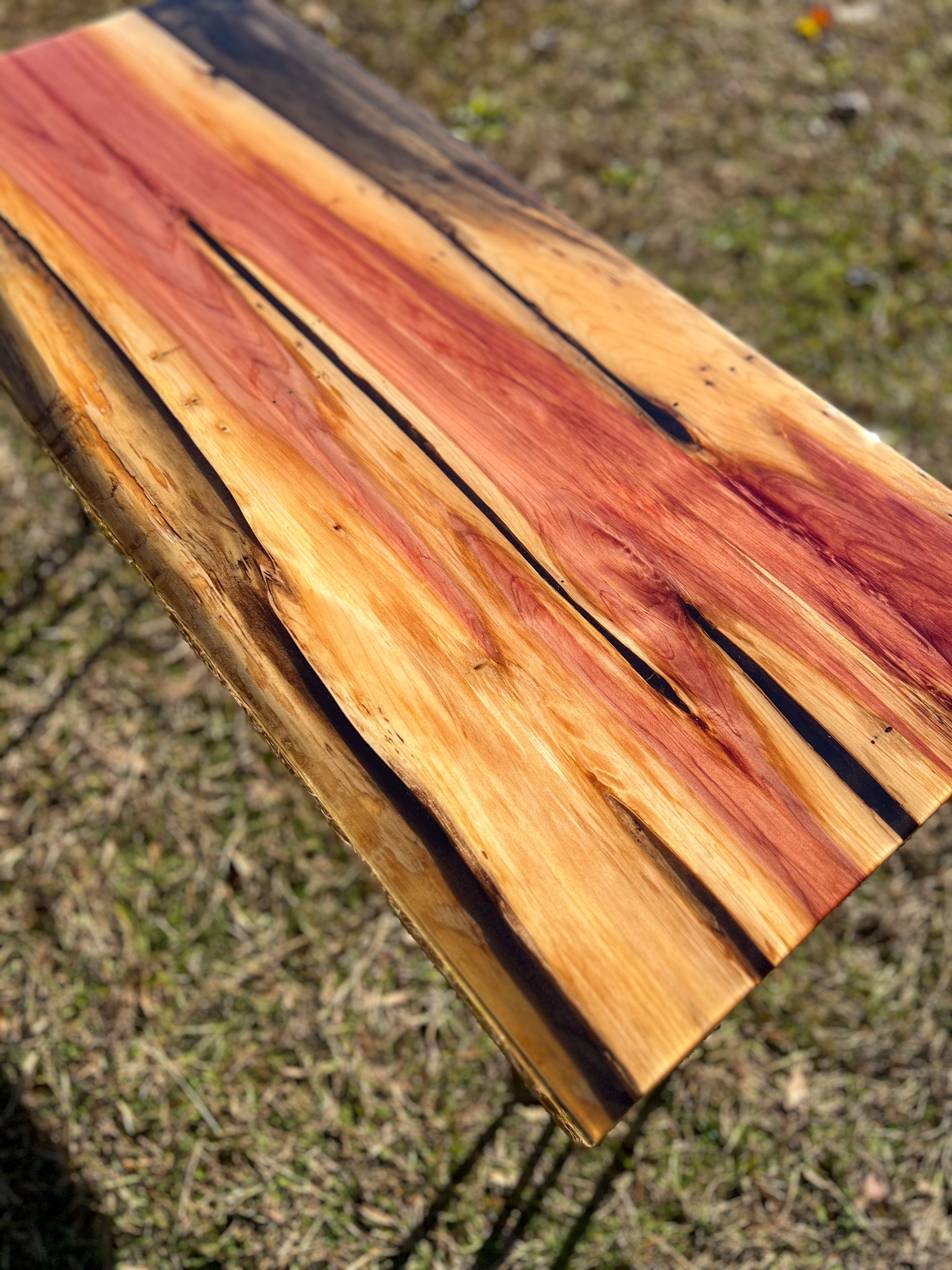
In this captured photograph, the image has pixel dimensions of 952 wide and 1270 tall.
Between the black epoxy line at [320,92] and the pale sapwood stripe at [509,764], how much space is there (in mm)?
372

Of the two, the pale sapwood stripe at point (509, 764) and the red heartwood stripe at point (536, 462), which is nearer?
the pale sapwood stripe at point (509, 764)

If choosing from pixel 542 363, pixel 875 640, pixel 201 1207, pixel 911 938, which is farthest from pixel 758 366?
pixel 201 1207

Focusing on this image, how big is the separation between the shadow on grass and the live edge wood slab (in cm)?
77

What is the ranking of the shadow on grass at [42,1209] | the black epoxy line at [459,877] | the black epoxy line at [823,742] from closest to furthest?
1. the black epoxy line at [459,877]
2. the black epoxy line at [823,742]
3. the shadow on grass at [42,1209]

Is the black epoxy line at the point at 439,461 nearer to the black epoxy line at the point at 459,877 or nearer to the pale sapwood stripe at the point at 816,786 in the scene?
the pale sapwood stripe at the point at 816,786

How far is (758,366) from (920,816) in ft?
1.78

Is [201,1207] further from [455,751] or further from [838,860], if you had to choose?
[838,860]

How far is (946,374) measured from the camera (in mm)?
1822

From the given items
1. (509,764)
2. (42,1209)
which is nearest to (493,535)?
(509,764)

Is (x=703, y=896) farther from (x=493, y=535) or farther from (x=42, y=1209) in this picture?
(x=42, y=1209)

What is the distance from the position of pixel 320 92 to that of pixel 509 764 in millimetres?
1019

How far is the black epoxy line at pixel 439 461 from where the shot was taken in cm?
79

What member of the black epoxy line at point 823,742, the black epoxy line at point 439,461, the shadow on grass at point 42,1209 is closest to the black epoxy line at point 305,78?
the black epoxy line at point 439,461

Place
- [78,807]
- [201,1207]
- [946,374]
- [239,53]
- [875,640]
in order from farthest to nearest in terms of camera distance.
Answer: [946,374]
[78,807]
[239,53]
[201,1207]
[875,640]
